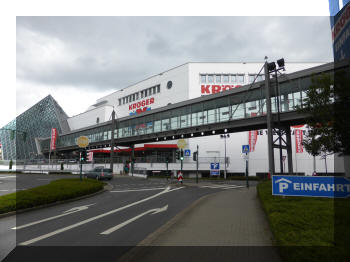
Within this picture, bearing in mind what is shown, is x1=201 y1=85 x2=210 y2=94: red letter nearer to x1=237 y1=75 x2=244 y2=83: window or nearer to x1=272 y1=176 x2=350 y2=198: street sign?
x1=237 y1=75 x2=244 y2=83: window

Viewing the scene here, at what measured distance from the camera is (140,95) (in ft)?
215

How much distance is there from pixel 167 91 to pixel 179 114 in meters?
24.4

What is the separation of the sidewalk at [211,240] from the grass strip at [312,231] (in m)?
0.53

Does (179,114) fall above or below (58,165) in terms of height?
above

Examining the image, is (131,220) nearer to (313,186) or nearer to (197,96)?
(313,186)

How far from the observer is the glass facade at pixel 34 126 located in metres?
93.6

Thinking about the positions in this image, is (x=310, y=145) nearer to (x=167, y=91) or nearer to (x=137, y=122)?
(x=137, y=122)

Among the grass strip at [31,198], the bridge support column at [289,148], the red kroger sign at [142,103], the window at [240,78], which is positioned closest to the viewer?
the grass strip at [31,198]

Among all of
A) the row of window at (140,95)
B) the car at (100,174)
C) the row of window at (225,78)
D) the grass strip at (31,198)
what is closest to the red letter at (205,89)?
the row of window at (225,78)

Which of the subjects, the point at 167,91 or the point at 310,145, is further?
the point at 167,91

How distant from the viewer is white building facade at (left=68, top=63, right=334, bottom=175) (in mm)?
46531

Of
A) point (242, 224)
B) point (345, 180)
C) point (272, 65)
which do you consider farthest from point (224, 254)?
point (272, 65)

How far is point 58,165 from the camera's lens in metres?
53.0

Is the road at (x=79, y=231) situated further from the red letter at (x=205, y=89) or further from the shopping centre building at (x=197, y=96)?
Answer: the red letter at (x=205, y=89)
